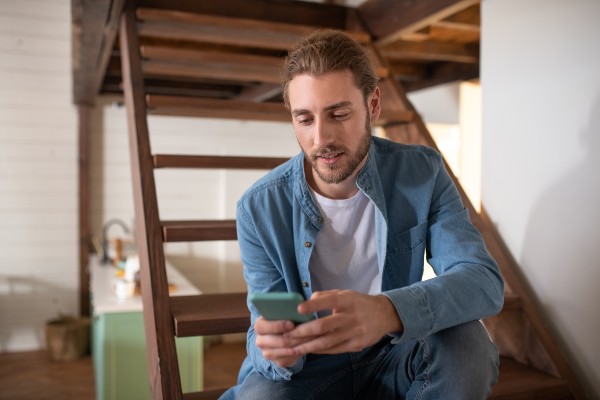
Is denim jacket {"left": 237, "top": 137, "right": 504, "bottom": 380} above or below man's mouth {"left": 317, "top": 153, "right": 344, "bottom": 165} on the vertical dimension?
below

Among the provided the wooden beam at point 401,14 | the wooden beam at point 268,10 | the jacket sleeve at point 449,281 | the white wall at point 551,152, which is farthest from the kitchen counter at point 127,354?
the jacket sleeve at point 449,281

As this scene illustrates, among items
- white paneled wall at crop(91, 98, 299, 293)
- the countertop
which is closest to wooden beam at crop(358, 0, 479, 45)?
the countertop

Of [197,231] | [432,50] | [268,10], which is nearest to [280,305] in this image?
[197,231]

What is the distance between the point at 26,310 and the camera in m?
5.72

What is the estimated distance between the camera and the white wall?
2.08 meters

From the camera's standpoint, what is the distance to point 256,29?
120 inches

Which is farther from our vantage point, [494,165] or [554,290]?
[494,165]

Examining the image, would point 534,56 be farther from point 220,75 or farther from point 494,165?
point 220,75

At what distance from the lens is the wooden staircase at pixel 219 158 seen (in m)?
2.02

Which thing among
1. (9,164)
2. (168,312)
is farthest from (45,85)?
(168,312)

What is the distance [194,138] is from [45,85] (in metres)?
1.46

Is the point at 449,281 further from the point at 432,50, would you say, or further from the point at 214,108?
the point at 432,50

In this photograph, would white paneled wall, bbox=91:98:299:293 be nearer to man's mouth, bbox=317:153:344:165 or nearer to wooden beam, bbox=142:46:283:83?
wooden beam, bbox=142:46:283:83

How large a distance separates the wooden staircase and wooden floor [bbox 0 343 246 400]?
2502 millimetres
